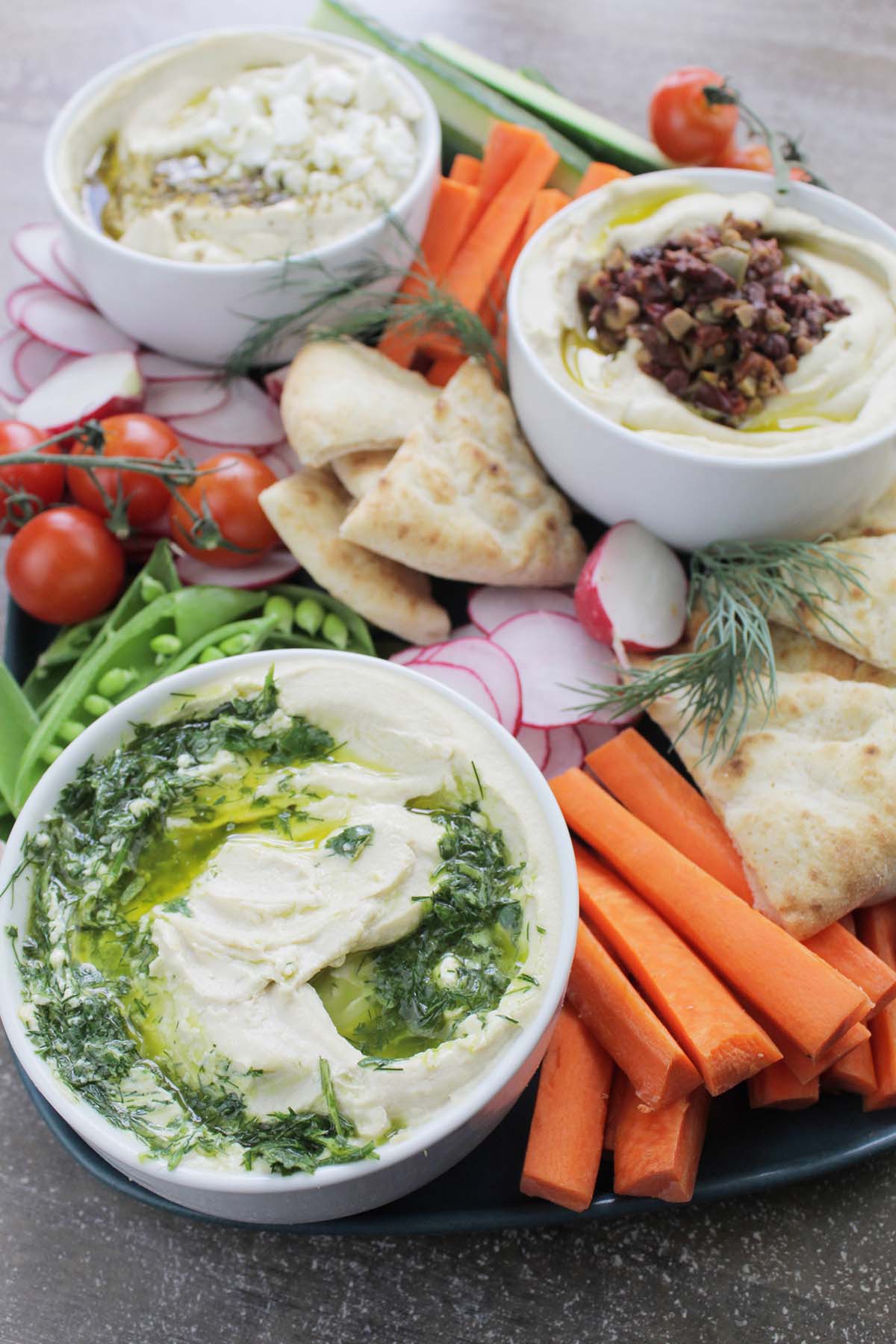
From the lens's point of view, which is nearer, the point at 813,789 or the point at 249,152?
the point at 813,789

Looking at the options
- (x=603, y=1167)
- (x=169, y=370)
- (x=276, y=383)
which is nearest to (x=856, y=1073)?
(x=603, y=1167)

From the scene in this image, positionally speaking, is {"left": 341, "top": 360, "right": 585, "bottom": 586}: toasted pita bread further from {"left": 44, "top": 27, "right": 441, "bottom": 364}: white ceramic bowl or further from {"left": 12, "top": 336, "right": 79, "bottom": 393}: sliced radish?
{"left": 12, "top": 336, "right": 79, "bottom": 393}: sliced radish

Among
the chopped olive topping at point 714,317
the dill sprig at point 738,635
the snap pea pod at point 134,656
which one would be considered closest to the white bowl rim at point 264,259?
the chopped olive topping at point 714,317

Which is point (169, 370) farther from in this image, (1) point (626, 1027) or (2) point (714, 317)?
(1) point (626, 1027)

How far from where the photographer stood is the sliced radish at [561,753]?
269 centimetres

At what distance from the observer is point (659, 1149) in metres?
2.03

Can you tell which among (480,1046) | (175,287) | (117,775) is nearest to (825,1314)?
(480,1046)

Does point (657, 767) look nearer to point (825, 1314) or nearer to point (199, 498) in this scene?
point (825, 1314)

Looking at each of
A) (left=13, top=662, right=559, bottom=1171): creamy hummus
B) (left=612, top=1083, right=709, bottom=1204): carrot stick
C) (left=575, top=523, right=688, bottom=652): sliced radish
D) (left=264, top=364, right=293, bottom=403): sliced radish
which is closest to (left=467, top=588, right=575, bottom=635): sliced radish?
(left=575, top=523, right=688, bottom=652): sliced radish

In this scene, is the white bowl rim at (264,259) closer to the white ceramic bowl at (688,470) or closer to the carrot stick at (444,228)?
the carrot stick at (444,228)

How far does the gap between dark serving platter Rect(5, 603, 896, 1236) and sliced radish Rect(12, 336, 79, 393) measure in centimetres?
190

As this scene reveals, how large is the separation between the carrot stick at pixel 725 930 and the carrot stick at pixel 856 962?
11 centimetres

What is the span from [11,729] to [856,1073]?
1.87m

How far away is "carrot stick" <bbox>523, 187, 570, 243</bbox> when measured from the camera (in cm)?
315
